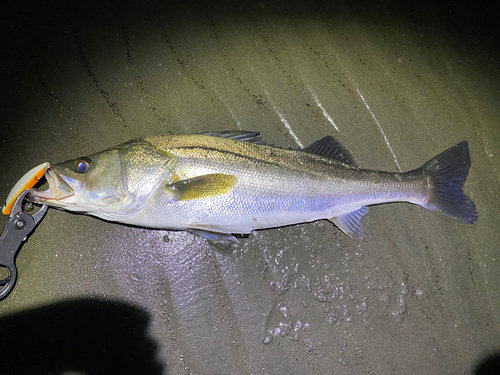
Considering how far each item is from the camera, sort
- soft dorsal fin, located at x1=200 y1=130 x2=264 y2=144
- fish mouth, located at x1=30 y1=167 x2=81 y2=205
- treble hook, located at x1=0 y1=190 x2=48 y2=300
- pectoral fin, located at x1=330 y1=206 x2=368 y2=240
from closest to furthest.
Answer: fish mouth, located at x1=30 y1=167 x2=81 y2=205 < treble hook, located at x1=0 y1=190 x2=48 y2=300 < soft dorsal fin, located at x1=200 y1=130 x2=264 y2=144 < pectoral fin, located at x1=330 y1=206 x2=368 y2=240

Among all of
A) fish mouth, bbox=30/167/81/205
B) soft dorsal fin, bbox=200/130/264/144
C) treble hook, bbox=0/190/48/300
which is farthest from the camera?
soft dorsal fin, bbox=200/130/264/144

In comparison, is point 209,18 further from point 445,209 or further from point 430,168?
point 445,209

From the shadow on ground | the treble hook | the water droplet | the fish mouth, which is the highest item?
the fish mouth

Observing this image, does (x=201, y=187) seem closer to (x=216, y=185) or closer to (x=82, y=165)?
(x=216, y=185)

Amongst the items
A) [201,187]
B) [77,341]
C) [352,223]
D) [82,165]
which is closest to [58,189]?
[82,165]

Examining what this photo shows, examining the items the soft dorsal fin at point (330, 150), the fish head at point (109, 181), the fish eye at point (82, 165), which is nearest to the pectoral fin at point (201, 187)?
the fish head at point (109, 181)

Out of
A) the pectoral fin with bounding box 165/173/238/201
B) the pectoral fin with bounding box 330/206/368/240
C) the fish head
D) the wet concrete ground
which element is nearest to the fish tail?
the wet concrete ground

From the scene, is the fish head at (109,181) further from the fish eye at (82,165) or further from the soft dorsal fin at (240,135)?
the soft dorsal fin at (240,135)

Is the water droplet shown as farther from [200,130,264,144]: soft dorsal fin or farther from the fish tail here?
the fish tail
